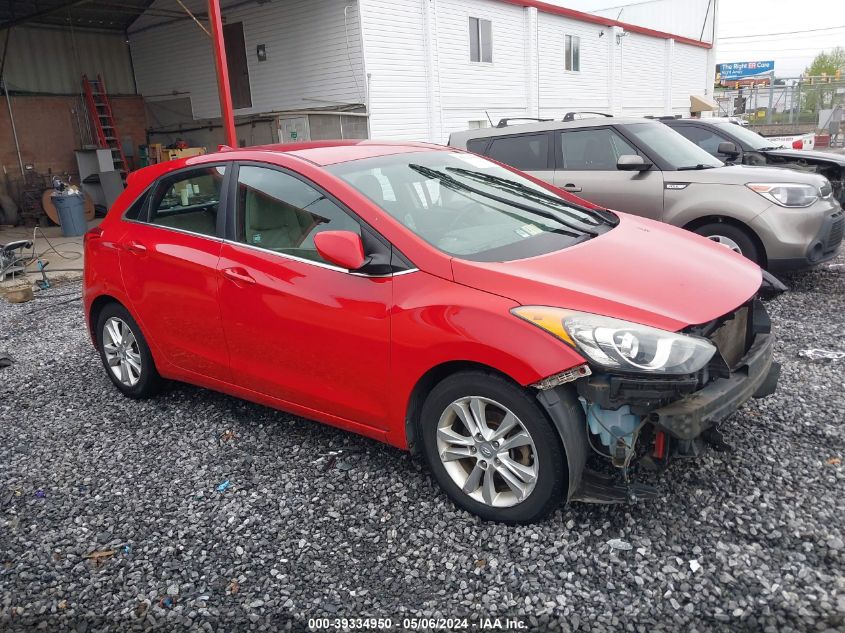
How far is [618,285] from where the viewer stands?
293cm

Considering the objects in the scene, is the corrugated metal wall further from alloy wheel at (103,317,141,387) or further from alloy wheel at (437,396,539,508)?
alloy wheel at (437,396,539,508)

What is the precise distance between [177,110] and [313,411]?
62.2 feet

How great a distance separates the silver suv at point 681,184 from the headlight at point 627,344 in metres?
4.20

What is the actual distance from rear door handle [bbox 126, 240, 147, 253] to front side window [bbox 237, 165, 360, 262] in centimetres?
86

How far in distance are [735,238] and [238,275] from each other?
4.86m

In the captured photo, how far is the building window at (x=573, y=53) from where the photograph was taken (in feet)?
76.3

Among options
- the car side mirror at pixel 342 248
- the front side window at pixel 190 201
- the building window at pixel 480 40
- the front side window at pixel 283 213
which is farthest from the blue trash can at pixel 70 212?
the car side mirror at pixel 342 248

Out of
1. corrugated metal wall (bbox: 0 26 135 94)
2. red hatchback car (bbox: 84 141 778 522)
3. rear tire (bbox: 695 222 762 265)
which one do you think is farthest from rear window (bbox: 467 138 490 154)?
corrugated metal wall (bbox: 0 26 135 94)

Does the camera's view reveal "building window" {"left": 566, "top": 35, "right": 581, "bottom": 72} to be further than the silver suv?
Yes

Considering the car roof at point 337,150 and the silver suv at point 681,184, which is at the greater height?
the car roof at point 337,150

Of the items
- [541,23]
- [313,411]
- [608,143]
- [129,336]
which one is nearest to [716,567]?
[313,411]

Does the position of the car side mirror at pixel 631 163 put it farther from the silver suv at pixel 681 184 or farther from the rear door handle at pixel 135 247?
the rear door handle at pixel 135 247

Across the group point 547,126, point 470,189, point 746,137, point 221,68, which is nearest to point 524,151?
point 547,126

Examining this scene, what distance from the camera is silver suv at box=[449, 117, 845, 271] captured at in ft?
20.4
